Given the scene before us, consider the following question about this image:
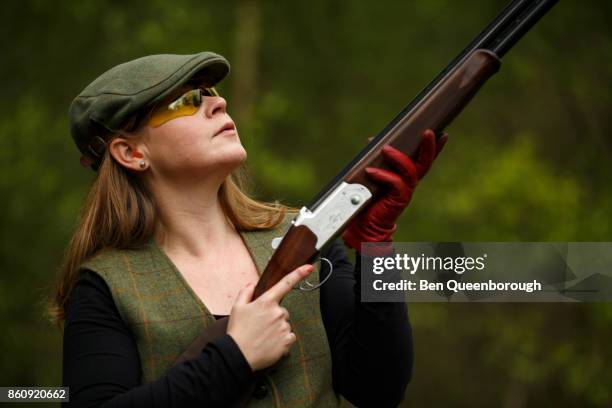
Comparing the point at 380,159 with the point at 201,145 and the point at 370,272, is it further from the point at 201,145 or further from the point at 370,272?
the point at 201,145

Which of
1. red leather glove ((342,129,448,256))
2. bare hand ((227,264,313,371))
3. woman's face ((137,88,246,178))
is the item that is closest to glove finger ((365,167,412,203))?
red leather glove ((342,129,448,256))

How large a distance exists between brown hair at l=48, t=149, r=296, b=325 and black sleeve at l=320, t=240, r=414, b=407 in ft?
1.05

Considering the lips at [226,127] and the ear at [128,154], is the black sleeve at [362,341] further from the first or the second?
the ear at [128,154]

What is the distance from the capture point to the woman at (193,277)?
216 cm

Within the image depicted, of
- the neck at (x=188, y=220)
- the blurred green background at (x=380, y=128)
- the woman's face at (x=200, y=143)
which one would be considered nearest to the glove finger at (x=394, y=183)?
the woman's face at (x=200, y=143)

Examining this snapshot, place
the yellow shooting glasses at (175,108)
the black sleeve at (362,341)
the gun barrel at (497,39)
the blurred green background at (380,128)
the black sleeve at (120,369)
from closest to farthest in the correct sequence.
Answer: the black sleeve at (120,369) → the black sleeve at (362,341) → the gun barrel at (497,39) → the yellow shooting glasses at (175,108) → the blurred green background at (380,128)

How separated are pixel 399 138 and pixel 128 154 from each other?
87cm

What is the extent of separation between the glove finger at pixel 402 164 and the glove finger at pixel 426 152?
3 centimetres

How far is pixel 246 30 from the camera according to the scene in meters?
8.48

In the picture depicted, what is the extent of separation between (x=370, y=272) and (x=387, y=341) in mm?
222

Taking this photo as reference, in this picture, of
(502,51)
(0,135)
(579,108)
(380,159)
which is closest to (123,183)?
(380,159)

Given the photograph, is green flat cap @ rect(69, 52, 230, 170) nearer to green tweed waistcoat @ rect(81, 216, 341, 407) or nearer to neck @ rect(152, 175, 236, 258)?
neck @ rect(152, 175, 236, 258)

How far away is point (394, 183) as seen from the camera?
7.32 feet

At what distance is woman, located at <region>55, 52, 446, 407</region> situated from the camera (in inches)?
85.2
